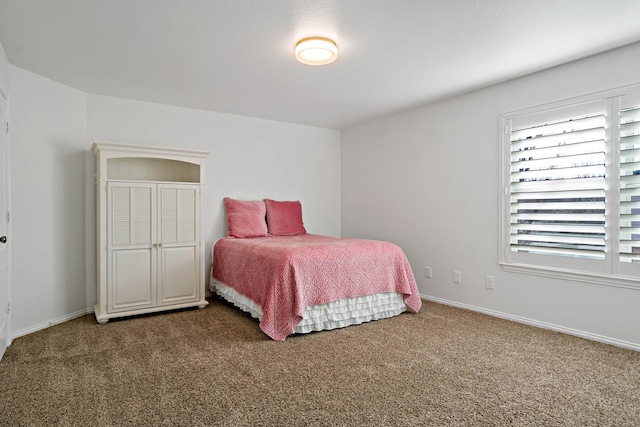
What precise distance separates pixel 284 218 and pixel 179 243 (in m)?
1.44

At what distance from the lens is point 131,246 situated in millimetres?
3625

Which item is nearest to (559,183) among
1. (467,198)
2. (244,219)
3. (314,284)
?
(467,198)

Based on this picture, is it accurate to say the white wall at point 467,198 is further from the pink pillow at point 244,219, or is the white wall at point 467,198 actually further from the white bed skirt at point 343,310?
the pink pillow at point 244,219

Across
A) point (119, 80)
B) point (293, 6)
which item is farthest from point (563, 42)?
point (119, 80)

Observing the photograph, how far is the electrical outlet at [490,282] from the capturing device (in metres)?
3.66

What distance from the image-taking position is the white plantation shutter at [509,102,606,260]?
2932 millimetres

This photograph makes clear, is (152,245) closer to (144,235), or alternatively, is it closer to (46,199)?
(144,235)

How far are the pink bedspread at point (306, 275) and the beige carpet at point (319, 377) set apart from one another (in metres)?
0.26

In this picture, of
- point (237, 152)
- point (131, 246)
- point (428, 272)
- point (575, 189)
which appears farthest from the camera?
point (237, 152)

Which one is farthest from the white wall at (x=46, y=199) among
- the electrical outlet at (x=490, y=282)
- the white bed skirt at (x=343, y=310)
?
the electrical outlet at (x=490, y=282)

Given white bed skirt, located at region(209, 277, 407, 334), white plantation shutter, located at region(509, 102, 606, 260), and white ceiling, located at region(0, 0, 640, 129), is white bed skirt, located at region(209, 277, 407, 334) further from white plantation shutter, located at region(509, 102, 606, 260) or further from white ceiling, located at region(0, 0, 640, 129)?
white ceiling, located at region(0, 0, 640, 129)

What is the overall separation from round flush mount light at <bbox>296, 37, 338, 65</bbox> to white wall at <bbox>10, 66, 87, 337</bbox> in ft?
7.97

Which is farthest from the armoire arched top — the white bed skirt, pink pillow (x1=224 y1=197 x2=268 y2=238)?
the white bed skirt

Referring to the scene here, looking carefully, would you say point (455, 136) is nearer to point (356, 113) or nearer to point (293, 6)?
point (356, 113)
